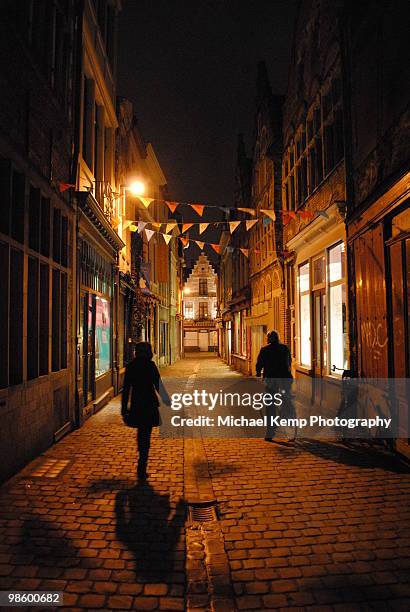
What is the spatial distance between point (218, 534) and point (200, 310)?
5030cm

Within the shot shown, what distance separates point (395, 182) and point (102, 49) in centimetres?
947

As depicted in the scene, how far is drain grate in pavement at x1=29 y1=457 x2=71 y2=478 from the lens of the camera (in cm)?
537

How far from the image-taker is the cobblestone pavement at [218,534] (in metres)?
2.98

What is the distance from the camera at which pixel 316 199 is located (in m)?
10.5

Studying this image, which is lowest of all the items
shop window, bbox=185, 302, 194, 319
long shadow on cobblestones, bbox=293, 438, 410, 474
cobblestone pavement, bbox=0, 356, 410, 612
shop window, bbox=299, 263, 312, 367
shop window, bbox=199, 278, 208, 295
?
long shadow on cobblestones, bbox=293, 438, 410, 474

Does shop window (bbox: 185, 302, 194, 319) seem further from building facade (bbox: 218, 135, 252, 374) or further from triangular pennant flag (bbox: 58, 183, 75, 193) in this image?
triangular pennant flag (bbox: 58, 183, 75, 193)

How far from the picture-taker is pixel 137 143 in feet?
57.0

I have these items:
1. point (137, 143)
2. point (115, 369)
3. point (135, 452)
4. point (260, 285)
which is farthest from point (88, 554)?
point (137, 143)

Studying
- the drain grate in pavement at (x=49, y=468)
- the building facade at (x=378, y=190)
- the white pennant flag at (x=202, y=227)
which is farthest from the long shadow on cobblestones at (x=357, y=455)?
the white pennant flag at (x=202, y=227)

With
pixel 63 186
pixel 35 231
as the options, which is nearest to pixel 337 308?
pixel 63 186

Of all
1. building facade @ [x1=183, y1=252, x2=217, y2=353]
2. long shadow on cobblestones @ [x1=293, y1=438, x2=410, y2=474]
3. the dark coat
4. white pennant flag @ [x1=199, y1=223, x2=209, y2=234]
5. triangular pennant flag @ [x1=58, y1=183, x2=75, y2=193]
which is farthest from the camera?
building facade @ [x1=183, y1=252, x2=217, y2=353]

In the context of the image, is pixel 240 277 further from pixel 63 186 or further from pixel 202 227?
pixel 63 186

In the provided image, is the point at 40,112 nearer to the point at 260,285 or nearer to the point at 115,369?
the point at 115,369

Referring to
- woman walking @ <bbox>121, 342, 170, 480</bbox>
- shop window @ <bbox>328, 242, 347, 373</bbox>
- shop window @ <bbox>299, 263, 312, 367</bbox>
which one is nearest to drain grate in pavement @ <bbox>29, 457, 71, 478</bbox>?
woman walking @ <bbox>121, 342, 170, 480</bbox>
